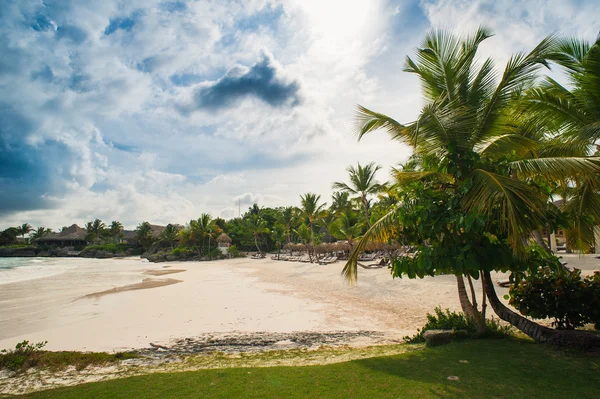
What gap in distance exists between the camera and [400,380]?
11.2ft

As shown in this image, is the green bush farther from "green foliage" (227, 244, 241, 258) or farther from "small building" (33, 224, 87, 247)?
"small building" (33, 224, 87, 247)

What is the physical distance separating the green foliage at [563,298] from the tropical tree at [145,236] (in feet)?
192

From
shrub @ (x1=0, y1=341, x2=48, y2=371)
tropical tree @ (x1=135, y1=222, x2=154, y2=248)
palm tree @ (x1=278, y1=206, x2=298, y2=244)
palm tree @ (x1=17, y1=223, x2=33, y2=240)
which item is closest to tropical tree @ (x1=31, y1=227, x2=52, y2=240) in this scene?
palm tree @ (x1=17, y1=223, x2=33, y2=240)

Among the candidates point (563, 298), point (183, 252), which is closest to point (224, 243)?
point (183, 252)

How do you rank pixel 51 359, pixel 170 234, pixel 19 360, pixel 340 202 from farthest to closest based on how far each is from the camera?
pixel 170 234 → pixel 340 202 → pixel 51 359 → pixel 19 360

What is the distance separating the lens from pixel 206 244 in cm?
4725

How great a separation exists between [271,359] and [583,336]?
13.6 ft

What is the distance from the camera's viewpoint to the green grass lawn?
3.10 metres

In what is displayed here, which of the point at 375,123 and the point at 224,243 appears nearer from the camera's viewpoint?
the point at 375,123

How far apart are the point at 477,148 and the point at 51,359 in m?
7.80

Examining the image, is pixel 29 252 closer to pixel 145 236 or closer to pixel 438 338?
pixel 145 236

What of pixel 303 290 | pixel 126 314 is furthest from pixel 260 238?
pixel 126 314

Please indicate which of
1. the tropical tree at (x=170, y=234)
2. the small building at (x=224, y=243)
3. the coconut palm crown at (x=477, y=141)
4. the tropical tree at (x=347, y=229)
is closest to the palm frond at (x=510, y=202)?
the coconut palm crown at (x=477, y=141)

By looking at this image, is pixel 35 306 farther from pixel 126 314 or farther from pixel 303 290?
pixel 303 290
